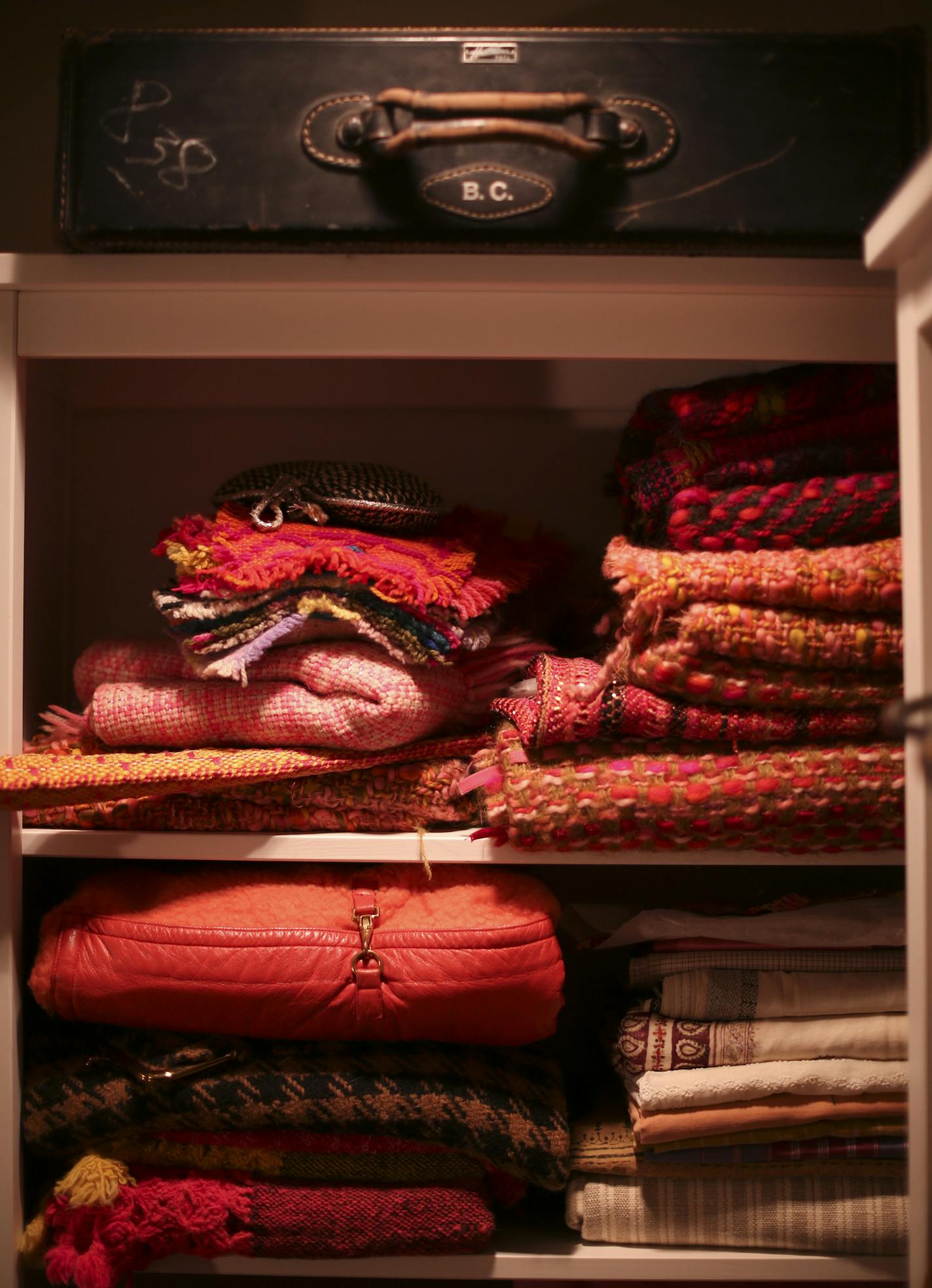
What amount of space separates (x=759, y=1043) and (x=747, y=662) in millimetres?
332

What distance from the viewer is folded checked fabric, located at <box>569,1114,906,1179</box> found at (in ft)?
2.43

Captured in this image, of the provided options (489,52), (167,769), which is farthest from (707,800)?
(489,52)

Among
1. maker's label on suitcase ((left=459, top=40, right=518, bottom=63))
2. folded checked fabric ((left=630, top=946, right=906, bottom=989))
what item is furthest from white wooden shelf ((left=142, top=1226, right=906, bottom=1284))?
maker's label on suitcase ((left=459, top=40, right=518, bottom=63))

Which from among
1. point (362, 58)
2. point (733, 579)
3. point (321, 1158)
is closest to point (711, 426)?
point (733, 579)

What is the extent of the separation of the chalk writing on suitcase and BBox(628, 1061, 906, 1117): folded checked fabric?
0.78 m

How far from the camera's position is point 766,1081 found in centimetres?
72

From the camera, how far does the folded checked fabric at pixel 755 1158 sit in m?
0.74

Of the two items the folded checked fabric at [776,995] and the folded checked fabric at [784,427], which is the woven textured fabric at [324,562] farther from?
the folded checked fabric at [776,995]

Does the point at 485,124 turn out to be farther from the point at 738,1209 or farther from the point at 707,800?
the point at 738,1209

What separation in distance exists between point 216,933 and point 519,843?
25cm

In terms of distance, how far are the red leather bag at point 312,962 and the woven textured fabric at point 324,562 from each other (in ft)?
0.83

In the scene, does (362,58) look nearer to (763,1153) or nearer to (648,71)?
(648,71)

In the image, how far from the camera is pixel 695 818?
0.66 meters

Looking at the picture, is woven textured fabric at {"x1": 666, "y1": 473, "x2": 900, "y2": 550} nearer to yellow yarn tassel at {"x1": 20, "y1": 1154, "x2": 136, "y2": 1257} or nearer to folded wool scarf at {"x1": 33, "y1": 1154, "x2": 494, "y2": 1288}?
folded wool scarf at {"x1": 33, "y1": 1154, "x2": 494, "y2": 1288}
